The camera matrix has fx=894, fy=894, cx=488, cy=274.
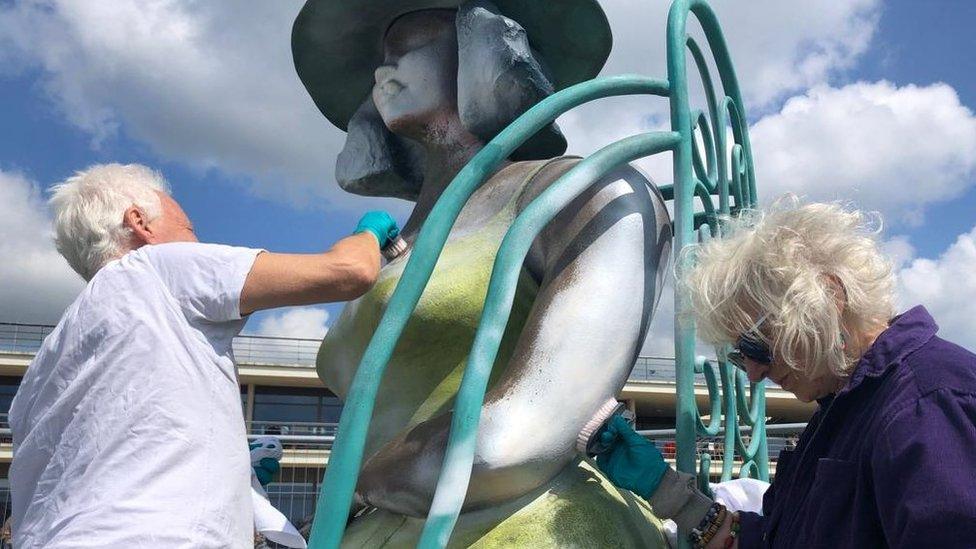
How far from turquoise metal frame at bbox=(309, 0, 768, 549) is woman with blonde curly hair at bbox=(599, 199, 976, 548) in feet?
0.61

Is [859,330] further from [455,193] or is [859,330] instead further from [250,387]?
[250,387]

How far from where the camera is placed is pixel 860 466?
121 cm

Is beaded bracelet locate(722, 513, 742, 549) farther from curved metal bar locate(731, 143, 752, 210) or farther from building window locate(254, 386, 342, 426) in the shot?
building window locate(254, 386, 342, 426)

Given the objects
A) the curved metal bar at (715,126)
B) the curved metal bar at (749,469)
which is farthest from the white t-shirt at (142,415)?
the curved metal bar at (749,469)

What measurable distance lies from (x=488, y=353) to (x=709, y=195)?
39.5 inches

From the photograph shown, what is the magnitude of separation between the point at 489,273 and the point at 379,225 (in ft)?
0.82

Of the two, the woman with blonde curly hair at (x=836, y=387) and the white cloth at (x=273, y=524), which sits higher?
the woman with blonde curly hair at (x=836, y=387)

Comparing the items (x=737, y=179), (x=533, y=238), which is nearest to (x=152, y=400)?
(x=533, y=238)

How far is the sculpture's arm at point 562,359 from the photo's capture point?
156 cm

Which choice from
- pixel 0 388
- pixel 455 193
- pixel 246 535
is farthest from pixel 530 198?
pixel 0 388

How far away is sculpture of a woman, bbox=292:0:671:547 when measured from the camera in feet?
5.21

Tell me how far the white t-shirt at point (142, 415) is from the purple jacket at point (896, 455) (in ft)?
2.97

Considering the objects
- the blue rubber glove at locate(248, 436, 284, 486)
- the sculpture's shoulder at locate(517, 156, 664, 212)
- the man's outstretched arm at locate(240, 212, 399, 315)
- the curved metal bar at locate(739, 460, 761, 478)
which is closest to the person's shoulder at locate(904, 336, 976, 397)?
the sculpture's shoulder at locate(517, 156, 664, 212)

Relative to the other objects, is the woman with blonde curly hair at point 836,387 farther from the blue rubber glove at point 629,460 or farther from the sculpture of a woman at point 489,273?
the sculpture of a woman at point 489,273
